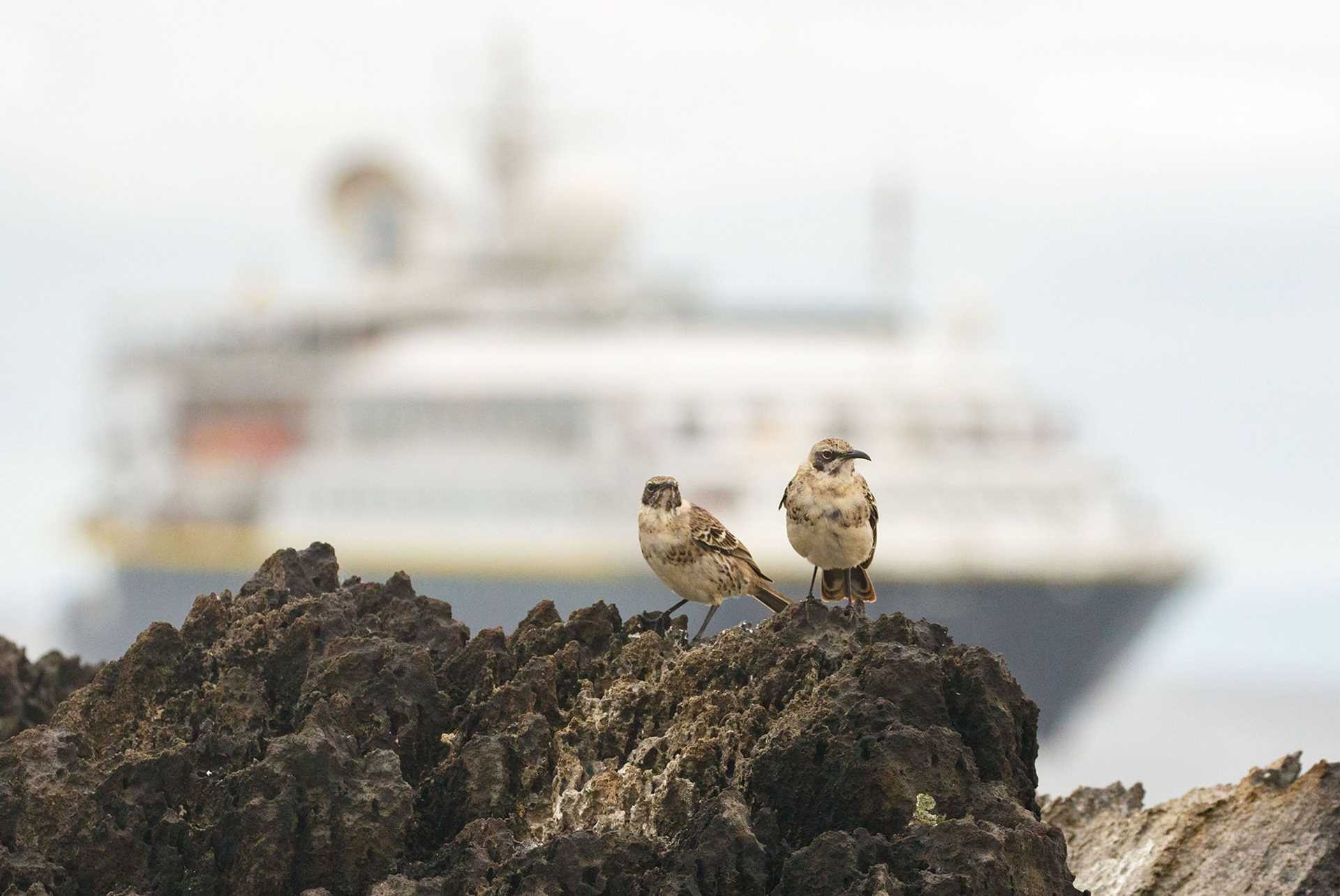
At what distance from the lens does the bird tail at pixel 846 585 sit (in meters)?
10.9

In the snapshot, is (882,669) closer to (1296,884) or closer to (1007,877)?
(1007,877)

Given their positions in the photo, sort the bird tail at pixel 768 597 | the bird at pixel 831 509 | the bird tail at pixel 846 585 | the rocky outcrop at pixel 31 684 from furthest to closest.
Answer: the rocky outcrop at pixel 31 684, the bird tail at pixel 768 597, the bird tail at pixel 846 585, the bird at pixel 831 509

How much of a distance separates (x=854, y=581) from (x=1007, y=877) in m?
2.54

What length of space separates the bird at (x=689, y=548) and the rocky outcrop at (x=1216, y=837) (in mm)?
1995

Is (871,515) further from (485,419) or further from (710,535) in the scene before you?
(485,419)

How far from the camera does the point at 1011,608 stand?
58125 millimetres

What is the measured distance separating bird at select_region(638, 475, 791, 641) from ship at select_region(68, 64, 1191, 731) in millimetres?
41754

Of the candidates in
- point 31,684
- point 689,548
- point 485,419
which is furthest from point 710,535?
point 485,419

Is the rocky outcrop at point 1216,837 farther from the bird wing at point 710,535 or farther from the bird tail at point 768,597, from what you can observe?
the bird wing at point 710,535

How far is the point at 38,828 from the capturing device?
934 cm

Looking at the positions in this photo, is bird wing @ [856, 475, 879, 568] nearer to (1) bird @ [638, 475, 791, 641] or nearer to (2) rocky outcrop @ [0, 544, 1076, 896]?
(1) bird @ [638, 475, 791, 641]

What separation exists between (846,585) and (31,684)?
505 centimetres

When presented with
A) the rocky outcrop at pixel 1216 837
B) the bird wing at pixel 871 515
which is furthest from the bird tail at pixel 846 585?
the rocky outcrop at pixel 1216 837

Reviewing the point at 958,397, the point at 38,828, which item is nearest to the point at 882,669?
the point at 38,828
